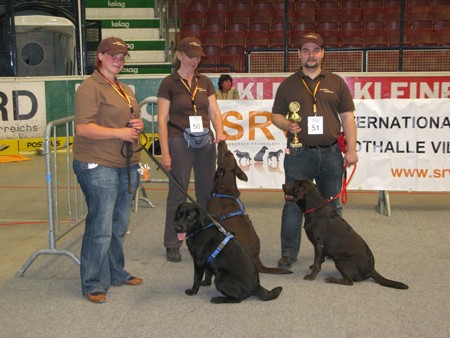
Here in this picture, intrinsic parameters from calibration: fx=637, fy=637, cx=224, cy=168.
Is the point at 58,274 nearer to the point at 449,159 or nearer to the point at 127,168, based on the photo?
the point at 127,168

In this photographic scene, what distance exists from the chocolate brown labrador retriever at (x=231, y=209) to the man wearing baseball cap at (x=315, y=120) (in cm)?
41

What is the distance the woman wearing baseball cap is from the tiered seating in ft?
28.7

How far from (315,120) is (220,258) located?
126 centimetres

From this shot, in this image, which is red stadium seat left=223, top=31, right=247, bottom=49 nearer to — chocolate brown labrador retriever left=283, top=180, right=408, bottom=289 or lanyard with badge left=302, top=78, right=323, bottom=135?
lanyard with badge left=302, top=78, right=323, bottom=135

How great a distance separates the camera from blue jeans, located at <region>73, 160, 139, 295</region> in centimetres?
386

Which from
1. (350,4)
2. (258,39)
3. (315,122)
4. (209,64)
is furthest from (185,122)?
(350,4)

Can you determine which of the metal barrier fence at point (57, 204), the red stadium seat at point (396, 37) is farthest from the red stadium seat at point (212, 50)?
the metal barrier fence at point (57, 204)

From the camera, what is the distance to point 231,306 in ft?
13.0

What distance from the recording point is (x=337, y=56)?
35.8ft

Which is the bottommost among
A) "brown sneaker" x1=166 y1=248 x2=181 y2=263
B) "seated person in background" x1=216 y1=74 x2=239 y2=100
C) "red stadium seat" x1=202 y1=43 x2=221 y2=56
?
"brown sneaker" x1=166 y1=248 x2=181 y2=263

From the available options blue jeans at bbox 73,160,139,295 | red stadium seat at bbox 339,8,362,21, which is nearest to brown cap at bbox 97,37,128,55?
blue jeans at bbox 73,160,139,295

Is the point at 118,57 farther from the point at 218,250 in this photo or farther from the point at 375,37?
the point at 375,37

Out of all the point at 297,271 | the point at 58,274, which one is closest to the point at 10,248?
the point at 58,274

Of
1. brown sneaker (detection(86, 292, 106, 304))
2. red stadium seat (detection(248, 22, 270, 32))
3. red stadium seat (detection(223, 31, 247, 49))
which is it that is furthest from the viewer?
red stadium seat (detection(248, 22, 270, 32))
